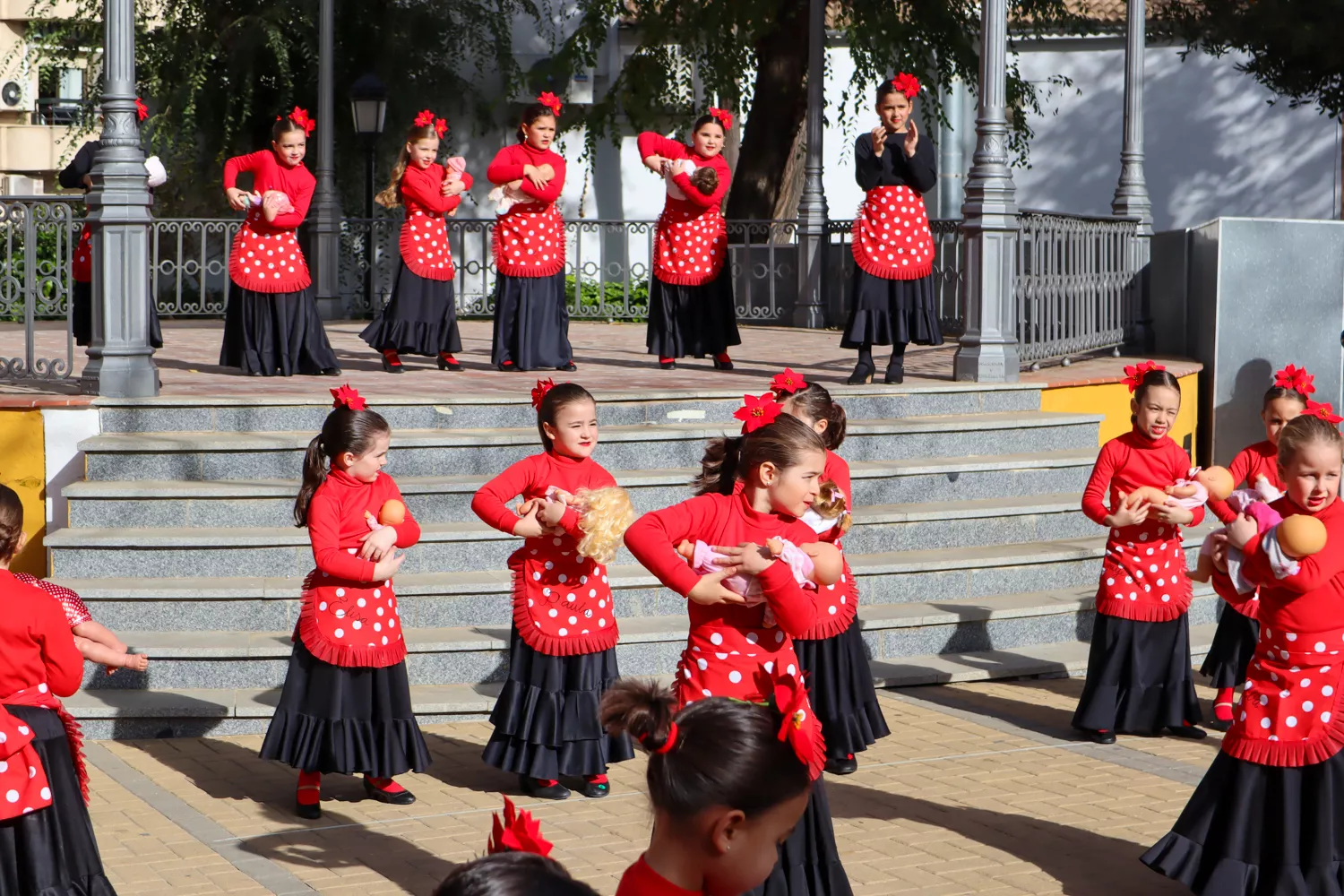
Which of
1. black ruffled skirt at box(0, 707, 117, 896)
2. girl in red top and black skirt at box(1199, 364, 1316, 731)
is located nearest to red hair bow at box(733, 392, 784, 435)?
black ruffled skirt at box(0, 707, 117, 896)

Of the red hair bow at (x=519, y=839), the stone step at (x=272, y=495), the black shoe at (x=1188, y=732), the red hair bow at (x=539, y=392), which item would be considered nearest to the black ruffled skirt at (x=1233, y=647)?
the black shoe at (x=1188, y=732)

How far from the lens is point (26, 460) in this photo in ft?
28.5

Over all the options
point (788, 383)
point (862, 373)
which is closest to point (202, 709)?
point (788, 383)

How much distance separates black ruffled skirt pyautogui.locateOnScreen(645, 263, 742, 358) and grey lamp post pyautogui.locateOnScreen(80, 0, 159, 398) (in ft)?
12.5

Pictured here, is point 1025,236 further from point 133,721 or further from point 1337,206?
point 1337,206

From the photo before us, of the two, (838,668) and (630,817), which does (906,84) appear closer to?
(838,668)

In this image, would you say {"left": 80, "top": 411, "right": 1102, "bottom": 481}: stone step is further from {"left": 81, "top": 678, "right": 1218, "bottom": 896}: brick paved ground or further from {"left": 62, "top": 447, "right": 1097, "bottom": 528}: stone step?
{"left": 81, "top": 678, "right": 1218, "bottom": 896}: brick paved ground

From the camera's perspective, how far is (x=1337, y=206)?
27.4 metres

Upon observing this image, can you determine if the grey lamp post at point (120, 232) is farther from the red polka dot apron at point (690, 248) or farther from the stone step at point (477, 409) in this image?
the red polka dot apron at point (690, 248)

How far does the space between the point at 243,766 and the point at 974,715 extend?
321 centimetres

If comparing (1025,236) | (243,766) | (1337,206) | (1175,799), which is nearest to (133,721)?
(243,766)

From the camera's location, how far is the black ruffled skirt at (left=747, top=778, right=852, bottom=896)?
187 inches

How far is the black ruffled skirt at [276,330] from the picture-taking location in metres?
11.4

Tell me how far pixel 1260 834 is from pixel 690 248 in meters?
7.36
